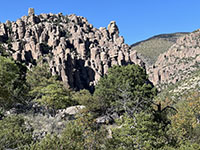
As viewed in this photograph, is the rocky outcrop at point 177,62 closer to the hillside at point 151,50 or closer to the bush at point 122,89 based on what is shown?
the hillside at point 151,50

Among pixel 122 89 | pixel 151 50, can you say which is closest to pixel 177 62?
pixel 151 50

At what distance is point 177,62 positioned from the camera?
148m

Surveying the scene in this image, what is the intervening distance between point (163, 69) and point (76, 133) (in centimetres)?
13649

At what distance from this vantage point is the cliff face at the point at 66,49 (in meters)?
98.4

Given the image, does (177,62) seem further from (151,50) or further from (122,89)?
(122,89)

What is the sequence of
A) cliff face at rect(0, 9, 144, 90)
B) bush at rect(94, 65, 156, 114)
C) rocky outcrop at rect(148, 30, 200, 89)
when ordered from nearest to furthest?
bush at rect(94, 65, 156, 114), cliff face at rect(0, 9, 144, 90), rocky outcrop at rect(148, 30, 200, 89)

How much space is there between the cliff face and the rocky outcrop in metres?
27.6

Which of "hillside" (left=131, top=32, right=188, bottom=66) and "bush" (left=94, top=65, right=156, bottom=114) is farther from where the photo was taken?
"hillside" (left=131, top=32, right=188, bottom=66)

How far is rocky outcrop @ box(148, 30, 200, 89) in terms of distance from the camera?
133637mm

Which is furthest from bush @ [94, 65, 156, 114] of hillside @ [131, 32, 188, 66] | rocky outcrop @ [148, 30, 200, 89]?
hillside @ [131, 32, 188, 66]

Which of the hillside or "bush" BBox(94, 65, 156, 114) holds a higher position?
the hillside

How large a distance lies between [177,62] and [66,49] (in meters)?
85.6

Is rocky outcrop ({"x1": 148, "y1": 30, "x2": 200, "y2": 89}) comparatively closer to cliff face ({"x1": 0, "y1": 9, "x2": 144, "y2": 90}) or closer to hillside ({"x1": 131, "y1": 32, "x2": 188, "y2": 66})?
hillside ({"x1": 131, "y1": 32, "x2": 188, "y2": 66})

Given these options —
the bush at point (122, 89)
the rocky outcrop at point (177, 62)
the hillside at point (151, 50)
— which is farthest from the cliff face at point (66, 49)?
the bush at point (122, 89)
